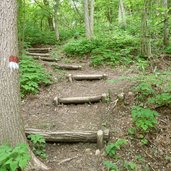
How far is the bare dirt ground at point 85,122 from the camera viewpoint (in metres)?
4.05

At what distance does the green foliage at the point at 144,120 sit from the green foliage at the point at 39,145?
5.88 feet

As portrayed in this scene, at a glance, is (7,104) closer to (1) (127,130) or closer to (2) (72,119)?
(2) (72,119)

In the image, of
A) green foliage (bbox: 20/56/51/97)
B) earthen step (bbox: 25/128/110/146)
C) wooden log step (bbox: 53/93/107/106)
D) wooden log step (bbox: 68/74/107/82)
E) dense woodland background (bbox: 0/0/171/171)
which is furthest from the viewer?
wooden log step (bbox: 68/74/107/82)

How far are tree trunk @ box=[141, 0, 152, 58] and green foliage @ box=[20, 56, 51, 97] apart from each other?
12.1 ft

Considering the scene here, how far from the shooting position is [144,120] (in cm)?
451

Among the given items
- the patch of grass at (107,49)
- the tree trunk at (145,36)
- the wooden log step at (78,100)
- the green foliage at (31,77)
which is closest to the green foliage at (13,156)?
the wooden log step at (78,100)

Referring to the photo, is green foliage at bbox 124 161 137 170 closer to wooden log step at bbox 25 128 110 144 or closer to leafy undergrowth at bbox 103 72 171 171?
leafy undergrowth at bbox 103 72 171 171

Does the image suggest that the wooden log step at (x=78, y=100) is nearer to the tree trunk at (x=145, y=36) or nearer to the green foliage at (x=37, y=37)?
the tree trunk at (x=145, y=36)

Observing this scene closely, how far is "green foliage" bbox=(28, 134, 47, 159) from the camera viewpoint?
4.08 meters

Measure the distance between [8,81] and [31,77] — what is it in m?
3.05

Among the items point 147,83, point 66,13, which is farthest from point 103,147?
Answer: point 66,13

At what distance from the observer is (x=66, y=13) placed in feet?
55.0

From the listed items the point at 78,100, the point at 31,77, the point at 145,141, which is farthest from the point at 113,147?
the point at 31,77

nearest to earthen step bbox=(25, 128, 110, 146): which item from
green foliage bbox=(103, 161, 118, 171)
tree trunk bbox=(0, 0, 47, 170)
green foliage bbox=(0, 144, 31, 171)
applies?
green foliage bbox=(103, 161, 118, 171)
